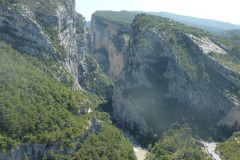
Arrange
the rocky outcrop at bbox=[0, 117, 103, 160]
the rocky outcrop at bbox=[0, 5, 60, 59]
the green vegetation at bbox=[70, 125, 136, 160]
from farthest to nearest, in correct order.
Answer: the rocky outcrop at bbox=[0, 5, 60, 59], the green vegetation at bbox=[70, 125, 136, 160], the rocky outcrop at bbox=[0, 117, 103, 160]

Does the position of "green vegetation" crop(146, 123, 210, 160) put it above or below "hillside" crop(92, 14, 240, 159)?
below

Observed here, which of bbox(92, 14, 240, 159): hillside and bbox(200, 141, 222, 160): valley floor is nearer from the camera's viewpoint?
bbox(200, 141, 222, 160): valley floor

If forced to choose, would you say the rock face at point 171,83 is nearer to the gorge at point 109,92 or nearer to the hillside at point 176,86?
the hillside at point 176,86

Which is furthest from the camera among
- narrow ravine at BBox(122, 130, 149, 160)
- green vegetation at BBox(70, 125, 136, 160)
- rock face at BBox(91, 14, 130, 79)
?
rock face at BBox(91, 14, 130, 79)

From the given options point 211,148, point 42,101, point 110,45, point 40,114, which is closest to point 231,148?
point 211,148

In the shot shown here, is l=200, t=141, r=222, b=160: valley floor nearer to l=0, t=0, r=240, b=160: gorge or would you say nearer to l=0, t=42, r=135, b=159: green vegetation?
l=0, t=0, r=240, b=160: gorge

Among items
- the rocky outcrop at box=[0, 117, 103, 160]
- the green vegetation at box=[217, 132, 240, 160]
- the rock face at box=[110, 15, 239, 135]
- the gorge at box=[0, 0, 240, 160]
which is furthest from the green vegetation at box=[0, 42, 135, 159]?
the rock face at box=[110, 15, 239, 135]

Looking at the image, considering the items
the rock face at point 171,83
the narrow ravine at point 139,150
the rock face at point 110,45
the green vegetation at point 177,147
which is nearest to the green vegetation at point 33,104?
the green vegetation at point 177,147

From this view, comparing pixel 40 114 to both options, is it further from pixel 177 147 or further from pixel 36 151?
pixel 177 147
